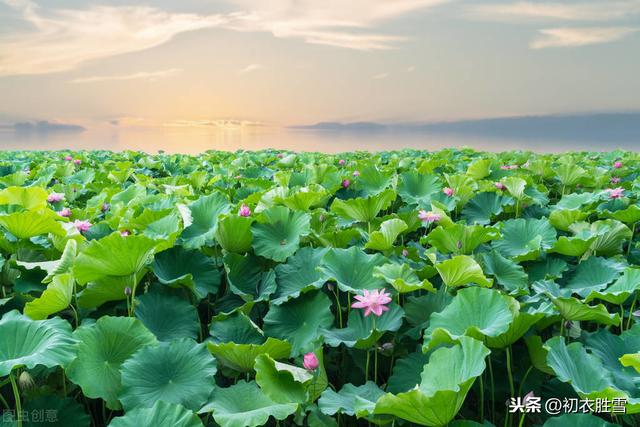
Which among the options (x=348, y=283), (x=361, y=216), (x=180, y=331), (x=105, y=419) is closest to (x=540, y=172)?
(x=361, y=216)

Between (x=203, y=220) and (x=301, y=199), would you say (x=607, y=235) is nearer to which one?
(x=301, y=199)

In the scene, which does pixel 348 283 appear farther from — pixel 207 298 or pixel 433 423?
pixel 433 423

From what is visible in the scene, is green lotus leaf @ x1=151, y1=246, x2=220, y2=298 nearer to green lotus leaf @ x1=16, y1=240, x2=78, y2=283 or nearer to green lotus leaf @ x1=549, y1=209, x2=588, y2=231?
green lotus leaf @ x1=16, y1=240, x2=78, y2=283

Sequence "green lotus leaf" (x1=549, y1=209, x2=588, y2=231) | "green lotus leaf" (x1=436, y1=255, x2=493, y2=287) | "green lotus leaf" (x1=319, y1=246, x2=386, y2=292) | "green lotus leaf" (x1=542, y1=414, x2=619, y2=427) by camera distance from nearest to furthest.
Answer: "green lotus leaf" (x1=542, y1=414, x2=619, y2=427), "green lotus leaf" (x1=436, y1=255, x2=493, y2=287), "green lotus leaf" (x1=319, y1=246, x2=386, y2=292), "green lotus leaf" (x1=549, y1=209, x2=588, y2=231)

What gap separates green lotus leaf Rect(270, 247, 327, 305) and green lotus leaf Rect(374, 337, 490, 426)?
0.61 metres

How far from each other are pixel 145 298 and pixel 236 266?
0.38 meters

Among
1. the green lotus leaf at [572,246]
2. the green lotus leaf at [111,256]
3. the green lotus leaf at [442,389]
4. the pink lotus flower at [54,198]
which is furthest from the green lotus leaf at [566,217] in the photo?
the pink lotus flower at [54,198]

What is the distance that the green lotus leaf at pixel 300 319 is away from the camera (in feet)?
5.56

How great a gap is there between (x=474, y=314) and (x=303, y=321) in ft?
1.85

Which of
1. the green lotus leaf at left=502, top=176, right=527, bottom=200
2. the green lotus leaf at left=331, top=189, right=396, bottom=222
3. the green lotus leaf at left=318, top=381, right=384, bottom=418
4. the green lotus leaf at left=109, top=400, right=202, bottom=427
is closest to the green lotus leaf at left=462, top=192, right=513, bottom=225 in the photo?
the green lotus leaf at left=502, top=176, right=527, bottom=200

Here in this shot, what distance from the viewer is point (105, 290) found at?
1.72m

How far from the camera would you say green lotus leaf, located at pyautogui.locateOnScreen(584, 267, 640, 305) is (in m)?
1.72

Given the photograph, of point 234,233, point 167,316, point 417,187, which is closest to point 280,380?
point 167,316

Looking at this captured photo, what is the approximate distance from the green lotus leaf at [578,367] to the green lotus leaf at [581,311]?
142mm
